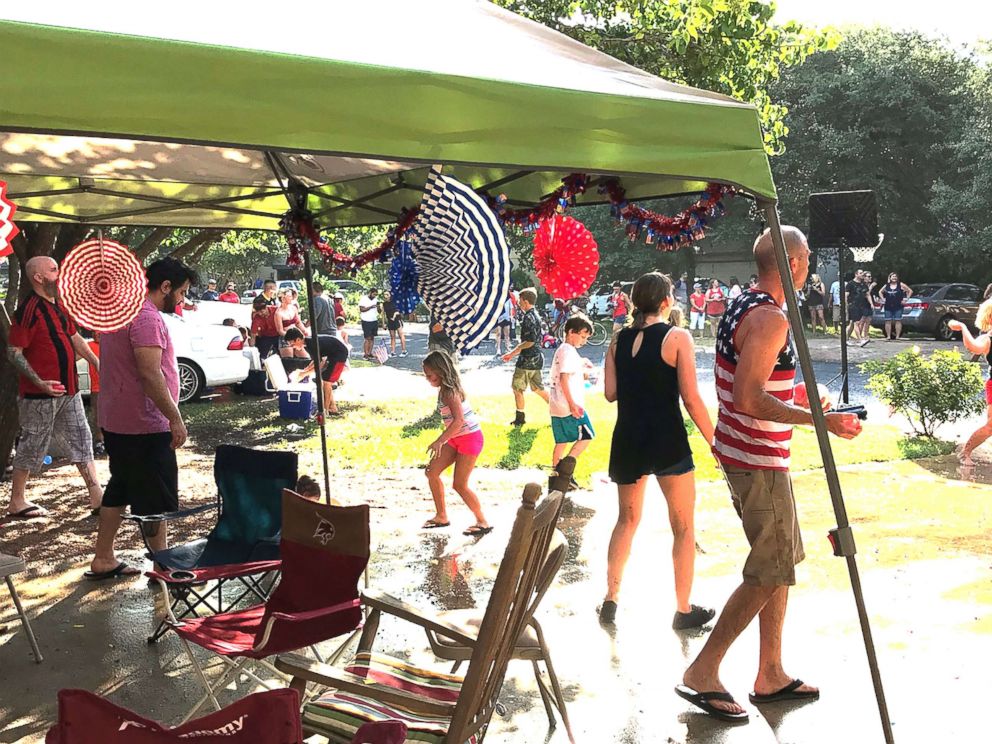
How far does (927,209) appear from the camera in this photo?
3444 cm

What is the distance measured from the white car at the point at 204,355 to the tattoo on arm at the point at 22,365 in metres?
7.94

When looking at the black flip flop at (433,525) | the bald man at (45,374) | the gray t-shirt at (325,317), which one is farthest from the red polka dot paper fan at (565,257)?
the gray t-shirt at (325,317)

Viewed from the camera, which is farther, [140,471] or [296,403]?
[296,403]

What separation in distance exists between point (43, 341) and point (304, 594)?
3.90 m

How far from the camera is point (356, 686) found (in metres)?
2.97

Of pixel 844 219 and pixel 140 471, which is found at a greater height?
pixel 844 219

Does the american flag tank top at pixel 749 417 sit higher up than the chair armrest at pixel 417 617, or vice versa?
the american flag tank top at pixel 749 417

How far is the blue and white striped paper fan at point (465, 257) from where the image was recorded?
398cm

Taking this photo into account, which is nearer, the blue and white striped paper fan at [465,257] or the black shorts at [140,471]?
the blue and white striped paper fan at [465,257]

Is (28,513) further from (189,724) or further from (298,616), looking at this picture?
(189,724)

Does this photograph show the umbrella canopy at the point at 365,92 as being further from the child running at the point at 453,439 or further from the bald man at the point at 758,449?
the child running at the point at 453,439

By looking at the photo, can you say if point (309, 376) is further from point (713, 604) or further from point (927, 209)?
point (927, 209)

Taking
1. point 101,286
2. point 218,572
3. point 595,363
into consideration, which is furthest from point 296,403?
point 595,363

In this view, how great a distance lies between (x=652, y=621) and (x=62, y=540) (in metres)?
4.16
